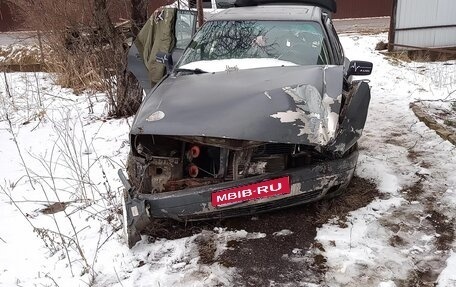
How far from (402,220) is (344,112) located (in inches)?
39.8

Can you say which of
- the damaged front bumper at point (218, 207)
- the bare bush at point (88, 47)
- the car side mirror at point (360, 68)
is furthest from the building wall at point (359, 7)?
the damaged front bumper at point (218, 207)

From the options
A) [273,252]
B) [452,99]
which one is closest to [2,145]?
[273,252]

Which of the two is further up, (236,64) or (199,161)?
(236,64)

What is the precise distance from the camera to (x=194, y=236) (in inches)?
140

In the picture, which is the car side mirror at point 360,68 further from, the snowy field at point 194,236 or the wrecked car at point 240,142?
the snowy field at point 194,236

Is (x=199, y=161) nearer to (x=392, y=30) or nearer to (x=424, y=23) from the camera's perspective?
(x=392, y=30)

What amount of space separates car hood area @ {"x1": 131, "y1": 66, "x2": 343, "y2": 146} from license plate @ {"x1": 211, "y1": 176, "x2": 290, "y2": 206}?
0.45m

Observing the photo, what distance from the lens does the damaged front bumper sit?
3.37 meters

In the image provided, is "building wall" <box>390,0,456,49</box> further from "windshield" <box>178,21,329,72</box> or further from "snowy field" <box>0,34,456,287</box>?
"windshield" <box>178,21,329,72</box>

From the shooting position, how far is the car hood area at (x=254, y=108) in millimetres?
3141

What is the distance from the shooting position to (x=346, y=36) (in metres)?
13.1

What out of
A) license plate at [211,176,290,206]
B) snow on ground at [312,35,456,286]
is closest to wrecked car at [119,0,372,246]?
license plate at [211,176,290,206]

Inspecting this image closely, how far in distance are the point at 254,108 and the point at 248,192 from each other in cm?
64

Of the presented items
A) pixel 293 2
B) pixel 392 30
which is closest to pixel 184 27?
pixel 293 2
